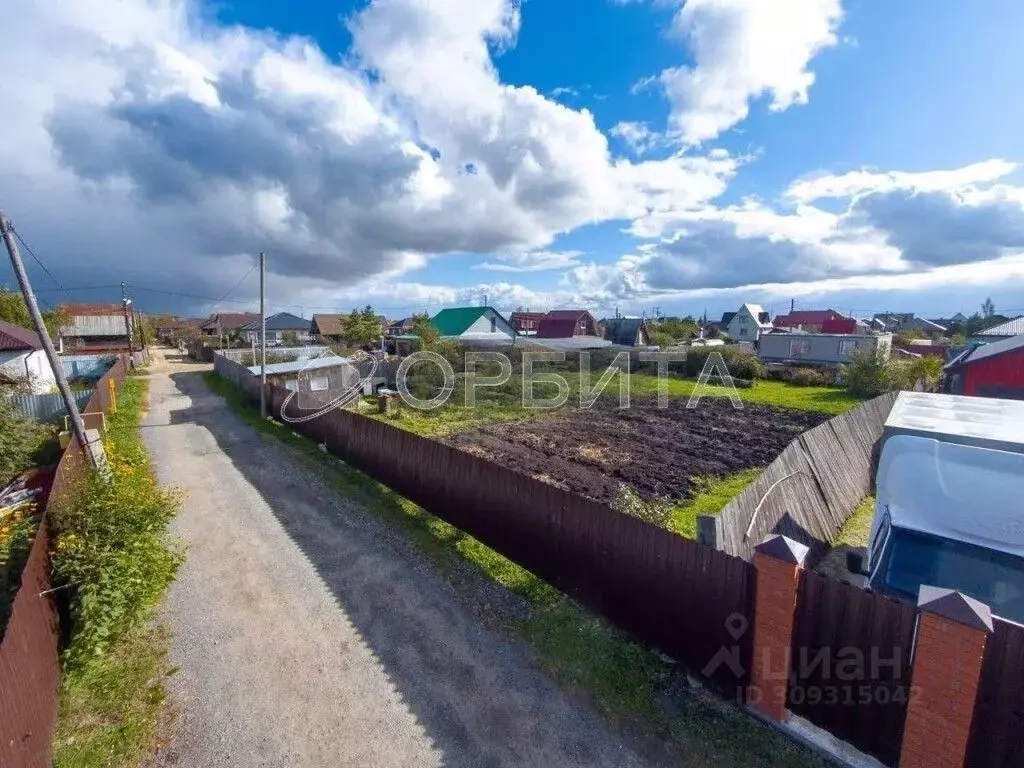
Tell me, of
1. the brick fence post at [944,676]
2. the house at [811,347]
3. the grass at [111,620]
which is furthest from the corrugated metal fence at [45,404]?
the house at [811,347]

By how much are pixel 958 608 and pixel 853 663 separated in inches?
46.2

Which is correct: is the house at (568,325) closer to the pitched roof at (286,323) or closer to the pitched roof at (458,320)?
the pitched roof at (458,320)

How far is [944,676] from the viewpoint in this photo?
3.30 metres

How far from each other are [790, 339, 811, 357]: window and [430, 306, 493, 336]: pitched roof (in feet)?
74.6

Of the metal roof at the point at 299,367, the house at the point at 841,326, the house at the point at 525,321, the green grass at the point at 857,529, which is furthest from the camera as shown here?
the house at the point at 525,321

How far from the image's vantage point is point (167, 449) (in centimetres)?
1305

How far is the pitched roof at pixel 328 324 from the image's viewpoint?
59.4 m

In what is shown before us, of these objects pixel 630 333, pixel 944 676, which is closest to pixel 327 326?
pixel 630 333

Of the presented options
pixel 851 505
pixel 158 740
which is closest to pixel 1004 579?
pixel 851 505

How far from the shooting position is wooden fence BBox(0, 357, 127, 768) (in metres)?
3.30

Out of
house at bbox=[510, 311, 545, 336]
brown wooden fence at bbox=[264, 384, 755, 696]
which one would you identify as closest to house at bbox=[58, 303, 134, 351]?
house at bbox=[510, 311, 545, 336]

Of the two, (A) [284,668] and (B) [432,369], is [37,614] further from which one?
(B) [432,369]

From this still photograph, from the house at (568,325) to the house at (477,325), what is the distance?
5810mm

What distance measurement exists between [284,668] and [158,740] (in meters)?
1.11
